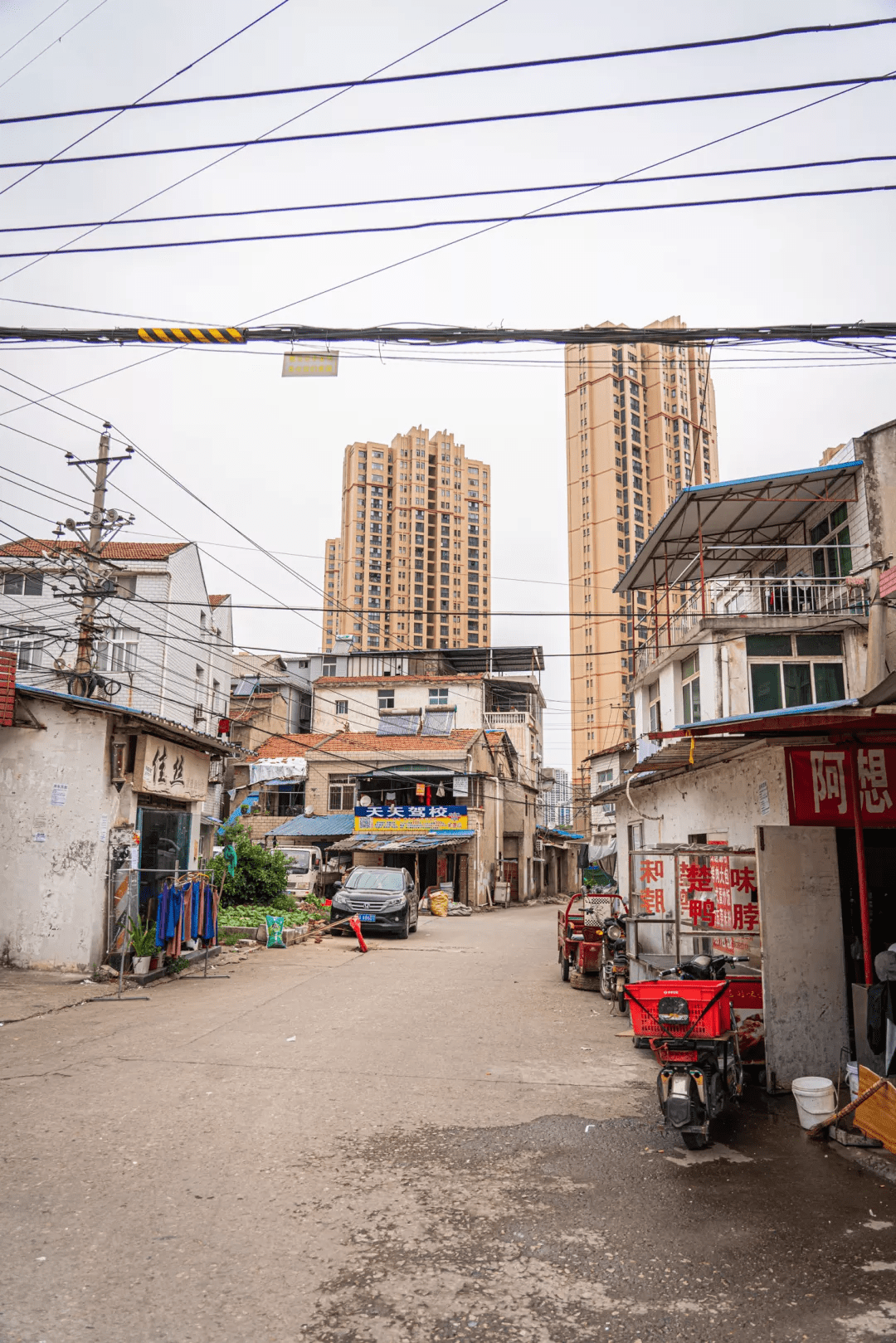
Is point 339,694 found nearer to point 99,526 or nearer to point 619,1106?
point 99,526

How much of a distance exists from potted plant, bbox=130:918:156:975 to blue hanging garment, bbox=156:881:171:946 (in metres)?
0.21

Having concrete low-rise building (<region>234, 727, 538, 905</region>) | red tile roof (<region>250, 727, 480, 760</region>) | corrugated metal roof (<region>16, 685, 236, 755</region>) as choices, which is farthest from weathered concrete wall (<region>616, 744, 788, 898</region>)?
red tile roof (<region>250, 727, 480, 760</region>)

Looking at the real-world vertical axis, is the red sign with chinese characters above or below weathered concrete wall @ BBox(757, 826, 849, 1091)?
above

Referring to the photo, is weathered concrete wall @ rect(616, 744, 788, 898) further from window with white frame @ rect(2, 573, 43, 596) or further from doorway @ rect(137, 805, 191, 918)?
window with white frame @ rect(2, 573, 43, 596)

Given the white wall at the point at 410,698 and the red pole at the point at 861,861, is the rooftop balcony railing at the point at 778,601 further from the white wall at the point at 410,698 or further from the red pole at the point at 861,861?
the white wall at the point at 410,698

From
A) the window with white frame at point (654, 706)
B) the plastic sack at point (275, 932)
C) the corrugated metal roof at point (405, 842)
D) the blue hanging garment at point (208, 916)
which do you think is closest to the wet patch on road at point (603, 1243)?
the blue hanging garment at point (208, 916)

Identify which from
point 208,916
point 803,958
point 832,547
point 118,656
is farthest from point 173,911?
point 118,656

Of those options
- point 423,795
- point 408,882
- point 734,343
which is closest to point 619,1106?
point 734,343

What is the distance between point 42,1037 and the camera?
8656mm

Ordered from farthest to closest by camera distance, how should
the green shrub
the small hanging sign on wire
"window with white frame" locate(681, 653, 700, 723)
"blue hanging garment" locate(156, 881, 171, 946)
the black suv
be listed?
"window with white frame" locate(681, 653, 700, 723) → the green shrub → the black suv → "blue hanging garment" locate(156, 881, 171, 946) → the small hanging sign on wire

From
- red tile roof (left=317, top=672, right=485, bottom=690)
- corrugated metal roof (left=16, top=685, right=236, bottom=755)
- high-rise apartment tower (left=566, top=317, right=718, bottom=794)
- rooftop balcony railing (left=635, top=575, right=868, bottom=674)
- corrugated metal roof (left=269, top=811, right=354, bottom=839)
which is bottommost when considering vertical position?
corrugated metal roof (left=269, top=811, right=354, bottom=839)

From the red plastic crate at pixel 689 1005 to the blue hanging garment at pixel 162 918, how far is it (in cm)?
891

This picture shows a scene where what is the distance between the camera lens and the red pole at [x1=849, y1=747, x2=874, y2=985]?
19.9ft

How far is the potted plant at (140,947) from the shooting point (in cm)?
1240
